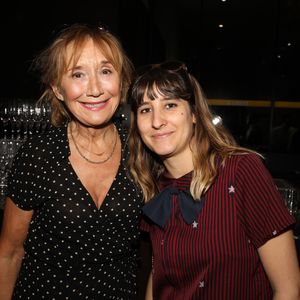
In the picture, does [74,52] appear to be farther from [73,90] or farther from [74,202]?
[74,202]

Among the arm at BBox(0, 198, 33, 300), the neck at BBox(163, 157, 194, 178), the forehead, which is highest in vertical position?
the forehead

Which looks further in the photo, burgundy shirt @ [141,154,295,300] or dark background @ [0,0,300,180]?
dark background @ [0,0,300,180]

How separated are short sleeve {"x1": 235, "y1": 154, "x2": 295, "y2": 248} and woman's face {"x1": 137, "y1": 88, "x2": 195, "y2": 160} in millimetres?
274

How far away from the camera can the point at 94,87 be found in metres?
1.51

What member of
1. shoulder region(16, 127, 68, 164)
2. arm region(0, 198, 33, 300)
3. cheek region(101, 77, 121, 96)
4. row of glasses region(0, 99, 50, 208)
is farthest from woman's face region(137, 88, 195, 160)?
row of glasses region(0, 99, 50, 208)

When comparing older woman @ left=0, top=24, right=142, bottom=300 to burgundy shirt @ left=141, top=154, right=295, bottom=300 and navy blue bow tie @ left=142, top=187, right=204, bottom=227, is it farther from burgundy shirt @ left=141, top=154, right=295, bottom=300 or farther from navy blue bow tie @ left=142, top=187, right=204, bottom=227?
burgundy shirt @ left=141, top=154, right=295, bottom=300

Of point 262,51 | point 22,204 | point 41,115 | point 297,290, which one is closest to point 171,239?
point 297,290

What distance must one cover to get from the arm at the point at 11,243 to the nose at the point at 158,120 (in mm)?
638

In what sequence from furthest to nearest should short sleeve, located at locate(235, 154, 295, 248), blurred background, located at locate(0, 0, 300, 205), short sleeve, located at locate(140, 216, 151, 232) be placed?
1. blurred background, located at locate(0, 0, 300, 205)
2. short sleeve, located at locate(140, 216, 151, 232)
3. short sleeve, located at locate(235, 154, 295, 248)

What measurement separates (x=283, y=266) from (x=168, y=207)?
475 mm

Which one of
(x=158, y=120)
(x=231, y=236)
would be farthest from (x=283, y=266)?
(x=158, y=120)

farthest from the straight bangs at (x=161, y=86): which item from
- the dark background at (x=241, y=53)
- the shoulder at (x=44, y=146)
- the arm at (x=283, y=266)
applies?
the dark background at (x=241, y=53)

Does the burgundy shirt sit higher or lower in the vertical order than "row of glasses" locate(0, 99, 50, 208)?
lower

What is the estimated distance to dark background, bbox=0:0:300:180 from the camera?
6.71 m
